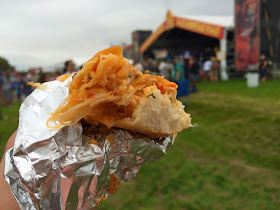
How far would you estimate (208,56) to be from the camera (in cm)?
2283

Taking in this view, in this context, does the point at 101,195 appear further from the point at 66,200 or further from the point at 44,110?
the point at 44,110

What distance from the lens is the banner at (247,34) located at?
596 inches

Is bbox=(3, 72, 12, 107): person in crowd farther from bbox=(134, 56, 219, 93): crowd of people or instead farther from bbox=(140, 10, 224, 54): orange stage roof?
bbox=(140, 10, 224, 54): orange stage roof

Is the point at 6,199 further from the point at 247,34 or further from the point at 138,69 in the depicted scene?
the point at 247,34

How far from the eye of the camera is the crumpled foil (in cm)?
124

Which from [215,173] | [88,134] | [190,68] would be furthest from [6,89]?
[88,134]

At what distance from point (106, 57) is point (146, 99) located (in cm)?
32

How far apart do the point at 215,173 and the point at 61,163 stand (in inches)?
106

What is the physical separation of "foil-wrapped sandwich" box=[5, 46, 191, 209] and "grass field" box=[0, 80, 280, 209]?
5.36 feet

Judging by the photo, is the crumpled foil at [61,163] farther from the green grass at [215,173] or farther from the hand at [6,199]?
the green grass at [215,173]

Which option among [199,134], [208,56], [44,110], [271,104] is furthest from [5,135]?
[208,56]

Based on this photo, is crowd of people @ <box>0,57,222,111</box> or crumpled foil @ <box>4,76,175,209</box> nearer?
crumpled foil @ <box>4,76,175,209</box>

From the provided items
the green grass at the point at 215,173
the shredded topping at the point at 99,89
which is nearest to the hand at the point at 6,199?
the shredded topping at the point at 99,89

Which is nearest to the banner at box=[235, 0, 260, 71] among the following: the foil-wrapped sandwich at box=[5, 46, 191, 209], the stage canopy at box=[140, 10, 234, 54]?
the stage canopy at box=[140, 10, 234, 54]
